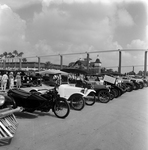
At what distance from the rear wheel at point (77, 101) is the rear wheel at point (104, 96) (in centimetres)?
226

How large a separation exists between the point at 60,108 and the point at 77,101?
4.97 feet

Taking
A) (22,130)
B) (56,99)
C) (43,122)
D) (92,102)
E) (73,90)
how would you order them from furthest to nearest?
(92,102)
(73,90)
(56,99)
(43,122)
(22,130)

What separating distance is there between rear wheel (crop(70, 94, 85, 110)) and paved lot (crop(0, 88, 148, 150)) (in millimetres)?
1164

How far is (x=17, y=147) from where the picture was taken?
3.08 metres

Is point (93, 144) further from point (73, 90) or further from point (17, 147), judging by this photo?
point (73, 90)

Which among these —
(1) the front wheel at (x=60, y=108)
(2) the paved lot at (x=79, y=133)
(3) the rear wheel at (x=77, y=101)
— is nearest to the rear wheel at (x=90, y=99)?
(3) the rear wheel at (x=77, y=101)

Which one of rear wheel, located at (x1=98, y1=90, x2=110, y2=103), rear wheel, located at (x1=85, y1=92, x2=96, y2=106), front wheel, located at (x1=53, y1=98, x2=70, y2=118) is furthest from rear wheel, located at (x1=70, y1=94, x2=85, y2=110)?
rear wheel, located at (x1=98, y1=90, x2=110, y2=103)

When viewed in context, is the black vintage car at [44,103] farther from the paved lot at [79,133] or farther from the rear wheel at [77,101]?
the rear wheel at [77,101]

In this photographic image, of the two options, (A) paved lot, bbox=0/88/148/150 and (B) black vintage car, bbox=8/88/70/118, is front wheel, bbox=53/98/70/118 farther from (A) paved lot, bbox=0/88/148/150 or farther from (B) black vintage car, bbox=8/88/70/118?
(A) paved lot, bbox=0/88/148/150

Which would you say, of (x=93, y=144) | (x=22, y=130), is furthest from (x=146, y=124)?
(x=22, y=130)

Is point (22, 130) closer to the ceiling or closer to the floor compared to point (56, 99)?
closer to the floor

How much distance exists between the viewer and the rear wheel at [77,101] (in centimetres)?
657

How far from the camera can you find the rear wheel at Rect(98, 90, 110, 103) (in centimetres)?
854

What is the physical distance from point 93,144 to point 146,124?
93.6 inches
